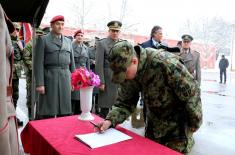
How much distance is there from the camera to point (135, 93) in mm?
2037

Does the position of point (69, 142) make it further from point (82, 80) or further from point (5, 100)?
point (82, 80)

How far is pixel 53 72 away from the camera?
3.53 meters

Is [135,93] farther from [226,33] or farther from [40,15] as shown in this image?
[226,33]

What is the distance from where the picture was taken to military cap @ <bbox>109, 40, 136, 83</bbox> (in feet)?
5.46

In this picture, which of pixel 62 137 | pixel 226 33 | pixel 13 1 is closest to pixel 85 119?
pixel 62 137

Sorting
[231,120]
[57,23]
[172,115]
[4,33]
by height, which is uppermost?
[57,23]

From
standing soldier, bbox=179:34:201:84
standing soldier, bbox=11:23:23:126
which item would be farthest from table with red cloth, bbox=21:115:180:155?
standing soldier, bbox=179:34:201:84

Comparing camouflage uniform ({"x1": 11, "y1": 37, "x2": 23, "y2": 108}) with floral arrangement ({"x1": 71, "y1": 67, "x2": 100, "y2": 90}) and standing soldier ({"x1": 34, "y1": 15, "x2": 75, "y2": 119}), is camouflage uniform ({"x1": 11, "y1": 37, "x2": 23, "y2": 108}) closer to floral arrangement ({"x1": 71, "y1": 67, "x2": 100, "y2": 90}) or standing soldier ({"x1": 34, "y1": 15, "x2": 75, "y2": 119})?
standing soldier ({"x1": 34, "y1": 15, "x2": 75, "y2": 119})

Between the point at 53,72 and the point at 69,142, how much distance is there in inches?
73.8

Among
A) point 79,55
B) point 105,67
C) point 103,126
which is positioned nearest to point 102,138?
point 103,126

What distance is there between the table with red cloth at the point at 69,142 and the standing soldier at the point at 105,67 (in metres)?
1.69

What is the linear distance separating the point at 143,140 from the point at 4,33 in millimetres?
1003

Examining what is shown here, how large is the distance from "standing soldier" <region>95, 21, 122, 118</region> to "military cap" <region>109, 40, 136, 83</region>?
7.66 ft

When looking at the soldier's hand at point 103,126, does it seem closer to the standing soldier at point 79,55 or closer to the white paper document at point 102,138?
the white paper document at point 102,138
